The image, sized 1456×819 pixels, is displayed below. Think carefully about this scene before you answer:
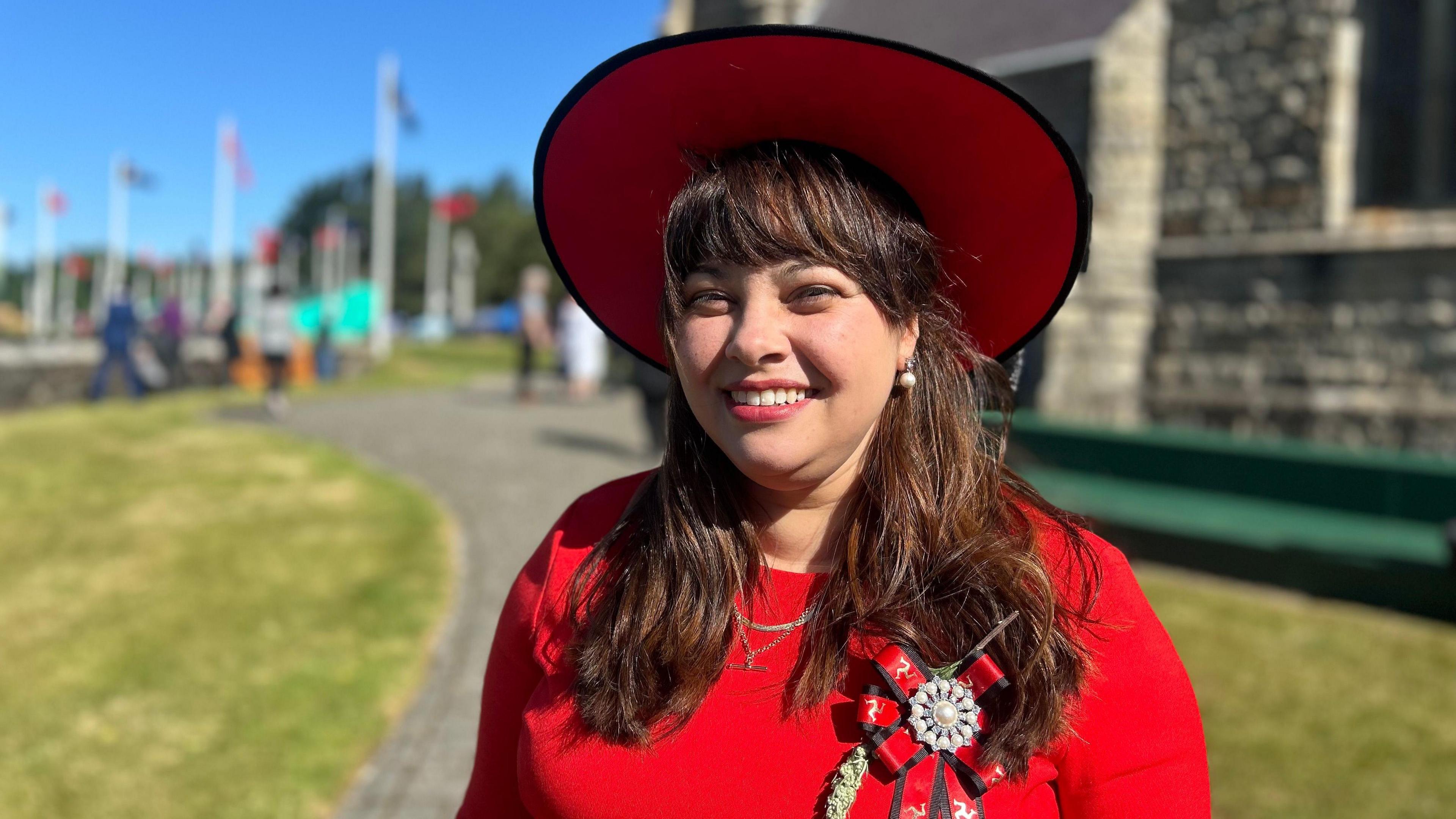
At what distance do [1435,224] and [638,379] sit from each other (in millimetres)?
5570

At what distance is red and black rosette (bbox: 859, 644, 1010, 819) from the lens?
1.34 meters

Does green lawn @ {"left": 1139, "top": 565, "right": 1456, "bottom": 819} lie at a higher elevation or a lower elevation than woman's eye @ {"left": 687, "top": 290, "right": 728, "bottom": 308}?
lower

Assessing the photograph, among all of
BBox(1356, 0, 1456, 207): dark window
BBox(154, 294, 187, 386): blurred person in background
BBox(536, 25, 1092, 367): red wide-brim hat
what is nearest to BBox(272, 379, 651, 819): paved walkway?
BBox(536, 25, 1092, 367): red wide-brim hat

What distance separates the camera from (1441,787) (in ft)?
12.6

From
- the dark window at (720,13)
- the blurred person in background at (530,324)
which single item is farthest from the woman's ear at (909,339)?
the blurred person in background at (530,324)

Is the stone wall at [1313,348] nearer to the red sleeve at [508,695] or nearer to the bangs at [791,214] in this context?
the bangs at [791,214]

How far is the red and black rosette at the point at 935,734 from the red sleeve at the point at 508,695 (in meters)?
0.51

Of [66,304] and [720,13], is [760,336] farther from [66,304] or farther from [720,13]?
[66,304]

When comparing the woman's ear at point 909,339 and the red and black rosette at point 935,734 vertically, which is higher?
the woman's ear at point 909,339

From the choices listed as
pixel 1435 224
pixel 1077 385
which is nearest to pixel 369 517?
pixel 1077 385

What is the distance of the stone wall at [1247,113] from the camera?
25.8ft

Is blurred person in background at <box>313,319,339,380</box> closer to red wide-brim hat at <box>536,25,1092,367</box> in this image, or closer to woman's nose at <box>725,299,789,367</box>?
red wide-brim hat at <box>536,25,1092,367</box>

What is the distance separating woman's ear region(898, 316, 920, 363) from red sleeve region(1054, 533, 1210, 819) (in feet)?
1.42

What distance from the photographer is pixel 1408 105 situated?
7570 millimetres
